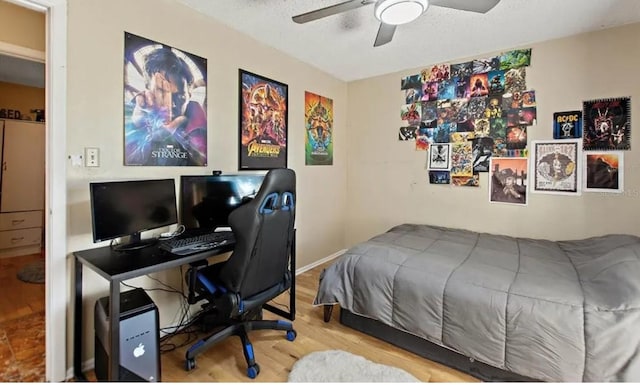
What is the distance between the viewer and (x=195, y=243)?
5.93 feet

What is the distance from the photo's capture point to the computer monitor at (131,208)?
1.58 meters

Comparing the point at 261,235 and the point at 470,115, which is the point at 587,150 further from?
the point at 261,235

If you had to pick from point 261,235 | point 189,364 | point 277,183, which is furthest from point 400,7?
point 189,364

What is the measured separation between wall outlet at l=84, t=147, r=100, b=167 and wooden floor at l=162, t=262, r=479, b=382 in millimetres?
1276

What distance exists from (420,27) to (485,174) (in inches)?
63.2

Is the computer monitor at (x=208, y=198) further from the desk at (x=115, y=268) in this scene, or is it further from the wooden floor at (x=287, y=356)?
the wooden floor at (x=287, y=356)

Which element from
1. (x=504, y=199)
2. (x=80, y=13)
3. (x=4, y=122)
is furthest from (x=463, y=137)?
(x=4, y=122)

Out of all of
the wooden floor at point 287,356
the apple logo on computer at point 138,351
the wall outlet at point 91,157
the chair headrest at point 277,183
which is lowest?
the wooden floor at point 287,356

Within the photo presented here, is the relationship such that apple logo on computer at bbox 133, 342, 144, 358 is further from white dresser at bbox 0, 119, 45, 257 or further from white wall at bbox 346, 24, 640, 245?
white dresser at bbox 0, 119, 45, 257

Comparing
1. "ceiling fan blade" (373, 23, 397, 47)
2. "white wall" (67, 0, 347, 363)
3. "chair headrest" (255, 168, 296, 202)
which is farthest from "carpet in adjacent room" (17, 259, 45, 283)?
"ceiling fan blade" (373, 23, 397, 47)

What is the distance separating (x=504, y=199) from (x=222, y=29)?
121 inches

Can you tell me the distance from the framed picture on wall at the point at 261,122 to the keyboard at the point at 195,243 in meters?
0.83

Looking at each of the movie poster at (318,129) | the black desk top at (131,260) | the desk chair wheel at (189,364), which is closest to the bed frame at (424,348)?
the desk chair wheel at (189,364)

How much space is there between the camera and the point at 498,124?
2.95 m
